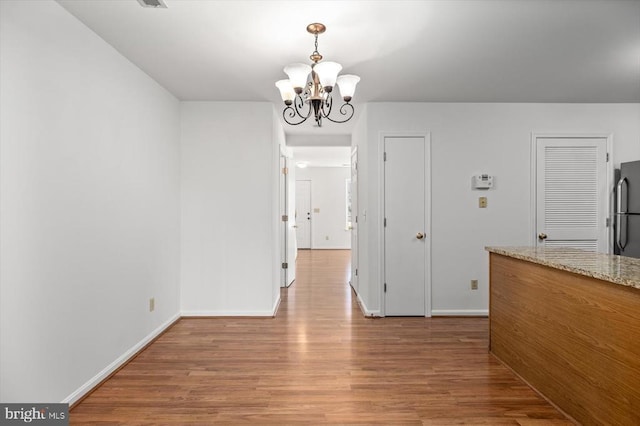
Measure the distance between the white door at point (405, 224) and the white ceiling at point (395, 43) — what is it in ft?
2.33

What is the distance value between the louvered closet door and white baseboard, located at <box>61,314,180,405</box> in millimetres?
4230

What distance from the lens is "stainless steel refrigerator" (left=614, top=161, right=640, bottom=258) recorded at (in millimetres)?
3781

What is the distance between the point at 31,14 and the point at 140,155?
134cm

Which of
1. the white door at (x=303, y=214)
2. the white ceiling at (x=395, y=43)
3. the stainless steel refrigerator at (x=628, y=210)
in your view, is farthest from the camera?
the white door at (x=303, y=214)

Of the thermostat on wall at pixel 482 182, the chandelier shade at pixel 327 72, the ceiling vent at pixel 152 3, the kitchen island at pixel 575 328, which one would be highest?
the ceiling vent at pixel 152 3

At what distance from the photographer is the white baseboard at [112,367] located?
2245 millimetres

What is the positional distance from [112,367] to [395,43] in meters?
3.18

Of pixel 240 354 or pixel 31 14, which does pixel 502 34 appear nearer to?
pixel 31 14

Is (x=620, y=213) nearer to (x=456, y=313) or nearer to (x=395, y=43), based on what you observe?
(x=456, y=313)

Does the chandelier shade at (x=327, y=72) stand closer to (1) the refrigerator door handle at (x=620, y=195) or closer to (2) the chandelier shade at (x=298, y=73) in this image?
(2) the chandelier shade at (x=298, y=73)

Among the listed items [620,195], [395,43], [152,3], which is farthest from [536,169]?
[152,3]

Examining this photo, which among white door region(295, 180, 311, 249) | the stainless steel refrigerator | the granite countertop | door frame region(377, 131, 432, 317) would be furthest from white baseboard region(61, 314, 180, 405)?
white door region(295, 180, 311, 249)

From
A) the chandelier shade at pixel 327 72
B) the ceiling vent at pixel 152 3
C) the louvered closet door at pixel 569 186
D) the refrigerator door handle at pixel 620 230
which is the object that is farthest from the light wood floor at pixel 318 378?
the ceiling vent at pixel 152 3

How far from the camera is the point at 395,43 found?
8.46 feet
